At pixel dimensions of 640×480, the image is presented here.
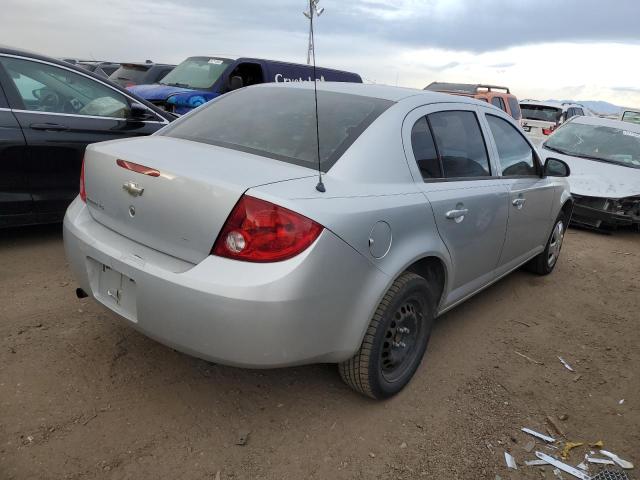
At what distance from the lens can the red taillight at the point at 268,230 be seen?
207cm

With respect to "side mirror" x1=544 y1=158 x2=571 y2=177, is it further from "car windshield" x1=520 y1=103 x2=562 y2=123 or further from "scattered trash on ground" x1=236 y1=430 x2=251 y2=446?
"car windshield" x1=520 y1=103 x2=562 y2=123

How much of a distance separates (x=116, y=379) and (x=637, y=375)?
3.23 metres

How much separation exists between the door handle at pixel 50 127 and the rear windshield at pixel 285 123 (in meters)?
1.81

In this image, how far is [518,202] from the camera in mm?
3725

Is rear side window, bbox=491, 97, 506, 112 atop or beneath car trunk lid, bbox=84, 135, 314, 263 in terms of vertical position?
beneath

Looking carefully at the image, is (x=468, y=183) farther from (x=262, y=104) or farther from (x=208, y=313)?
(x=208, y=313)

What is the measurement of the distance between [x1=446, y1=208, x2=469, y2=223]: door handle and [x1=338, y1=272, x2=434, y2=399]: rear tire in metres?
0.41

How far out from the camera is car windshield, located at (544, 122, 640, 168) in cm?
771

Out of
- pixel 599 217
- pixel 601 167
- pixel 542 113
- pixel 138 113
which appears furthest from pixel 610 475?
pixel 542 113

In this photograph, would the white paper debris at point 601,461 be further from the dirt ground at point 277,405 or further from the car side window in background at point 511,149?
the car side window in background at point 511,149

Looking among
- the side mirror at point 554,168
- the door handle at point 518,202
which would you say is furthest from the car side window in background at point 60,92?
the side mirror at point 554,168

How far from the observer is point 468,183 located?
10.4 ft

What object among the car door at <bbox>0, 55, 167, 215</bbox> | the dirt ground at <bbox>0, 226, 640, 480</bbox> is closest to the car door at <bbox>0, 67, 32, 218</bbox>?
the car door at <bbox>0, 55, 167, 215</bbox>

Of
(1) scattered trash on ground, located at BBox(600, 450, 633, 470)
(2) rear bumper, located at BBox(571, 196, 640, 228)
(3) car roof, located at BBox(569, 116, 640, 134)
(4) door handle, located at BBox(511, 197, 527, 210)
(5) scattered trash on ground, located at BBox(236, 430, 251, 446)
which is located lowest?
(2) rear bumper, located at BBox(571, 196, 640, 228)
